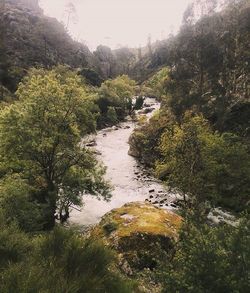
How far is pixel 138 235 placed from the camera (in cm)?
2431

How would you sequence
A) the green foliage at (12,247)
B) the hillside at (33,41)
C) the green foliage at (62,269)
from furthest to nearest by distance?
the hillside at (33,41) < the green foliage at (12,247) < the green foliage at (62,269)

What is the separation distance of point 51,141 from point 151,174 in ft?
87.2

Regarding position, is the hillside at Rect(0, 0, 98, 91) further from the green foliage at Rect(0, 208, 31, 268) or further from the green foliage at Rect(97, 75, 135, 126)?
the green foliage at Rect(0, 208, 31, 268)

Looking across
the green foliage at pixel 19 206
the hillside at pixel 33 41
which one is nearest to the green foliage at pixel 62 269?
the green foliage at pixel 19 206

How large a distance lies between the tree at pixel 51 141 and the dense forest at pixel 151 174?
0.09m

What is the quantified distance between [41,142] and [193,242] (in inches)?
794

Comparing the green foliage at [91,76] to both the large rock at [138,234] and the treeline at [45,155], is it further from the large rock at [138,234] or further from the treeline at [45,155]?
the large rock at [138,234]

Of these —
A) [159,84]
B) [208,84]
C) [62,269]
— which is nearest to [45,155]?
[62,269]

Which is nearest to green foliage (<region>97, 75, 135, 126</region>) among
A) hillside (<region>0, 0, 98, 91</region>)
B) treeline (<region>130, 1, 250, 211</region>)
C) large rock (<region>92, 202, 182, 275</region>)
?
hillside (<region>0, 0, 98, 91</region>)

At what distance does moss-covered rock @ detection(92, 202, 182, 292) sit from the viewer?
22.1 metres

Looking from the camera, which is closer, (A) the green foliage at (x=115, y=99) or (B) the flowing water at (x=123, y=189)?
(B) the flowing water at (x=123, y=189)

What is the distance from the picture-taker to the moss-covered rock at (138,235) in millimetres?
22141

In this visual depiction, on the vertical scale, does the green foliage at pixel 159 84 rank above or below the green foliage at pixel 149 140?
above

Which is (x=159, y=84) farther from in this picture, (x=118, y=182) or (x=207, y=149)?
(x=207, y=149)
